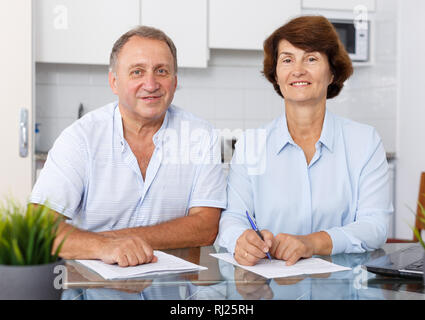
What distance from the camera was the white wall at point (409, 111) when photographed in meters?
3.12

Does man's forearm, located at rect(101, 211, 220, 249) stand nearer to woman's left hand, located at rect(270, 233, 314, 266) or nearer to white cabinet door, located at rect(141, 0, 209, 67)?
woman's left hand, located at rect(270, 233, 314, 266)

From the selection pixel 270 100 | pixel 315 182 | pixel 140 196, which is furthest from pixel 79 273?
pixel 270 100

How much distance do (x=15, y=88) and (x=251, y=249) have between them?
210 centimetres

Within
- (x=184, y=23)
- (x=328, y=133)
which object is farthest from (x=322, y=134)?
(x=184, y=23)

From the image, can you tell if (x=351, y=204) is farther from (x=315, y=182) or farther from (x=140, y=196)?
(x=140, y=196)

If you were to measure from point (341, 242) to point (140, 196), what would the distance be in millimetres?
640

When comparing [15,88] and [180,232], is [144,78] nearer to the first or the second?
[180,232]

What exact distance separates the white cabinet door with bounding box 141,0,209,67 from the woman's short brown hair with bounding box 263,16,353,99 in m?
1.46

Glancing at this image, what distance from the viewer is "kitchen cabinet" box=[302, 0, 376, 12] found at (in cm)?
329

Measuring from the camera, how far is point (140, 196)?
1577 millimetres

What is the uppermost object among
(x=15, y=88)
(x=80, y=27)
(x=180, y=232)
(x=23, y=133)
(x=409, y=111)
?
(x=80, y=27)

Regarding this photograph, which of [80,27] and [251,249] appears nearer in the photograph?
[251,249]

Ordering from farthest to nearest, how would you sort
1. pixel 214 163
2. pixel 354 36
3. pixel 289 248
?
pixel 354 36
pixel 214 163
pixel 289 248

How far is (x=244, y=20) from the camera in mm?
3178
